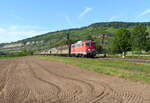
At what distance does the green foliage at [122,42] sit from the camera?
48062 millimetres

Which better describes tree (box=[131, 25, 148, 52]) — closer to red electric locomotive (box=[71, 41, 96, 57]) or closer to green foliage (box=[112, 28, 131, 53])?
green foliage (box=[112, 28, 131, 53])

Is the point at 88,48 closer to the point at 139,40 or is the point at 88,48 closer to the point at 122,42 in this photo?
the point at 122,42

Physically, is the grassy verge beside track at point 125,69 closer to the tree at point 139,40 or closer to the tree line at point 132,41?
the tree at point 139,40

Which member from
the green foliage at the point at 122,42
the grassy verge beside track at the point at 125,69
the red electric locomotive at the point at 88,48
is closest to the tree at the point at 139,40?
the green foliage at the point at 122,42

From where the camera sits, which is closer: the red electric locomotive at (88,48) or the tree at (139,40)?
the red electric locomotive at (88,48)

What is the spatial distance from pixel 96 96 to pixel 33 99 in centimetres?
269

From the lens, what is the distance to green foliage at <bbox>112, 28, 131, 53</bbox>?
48.1 meters

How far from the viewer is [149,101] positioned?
6.08 m

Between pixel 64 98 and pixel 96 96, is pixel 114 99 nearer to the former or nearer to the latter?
pixel 96 96

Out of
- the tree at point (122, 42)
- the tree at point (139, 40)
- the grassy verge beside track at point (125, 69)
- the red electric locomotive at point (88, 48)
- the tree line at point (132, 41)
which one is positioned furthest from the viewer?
the tree at point (122, 42)

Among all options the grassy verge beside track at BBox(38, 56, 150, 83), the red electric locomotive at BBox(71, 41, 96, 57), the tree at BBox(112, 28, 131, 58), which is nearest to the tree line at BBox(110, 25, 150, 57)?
the tree at BBox(112, 28, 131, 58)

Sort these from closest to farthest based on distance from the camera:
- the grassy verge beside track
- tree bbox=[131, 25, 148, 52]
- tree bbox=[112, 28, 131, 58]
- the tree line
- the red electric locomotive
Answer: the grassy verge beside track < the red electric locomotive < tree bbox=[131, 25, 148, 52] < the tree line < tree bbox=[112, 28, 131, 58]

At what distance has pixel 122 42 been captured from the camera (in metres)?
48.1

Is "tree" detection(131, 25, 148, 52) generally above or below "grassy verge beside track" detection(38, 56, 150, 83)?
above
